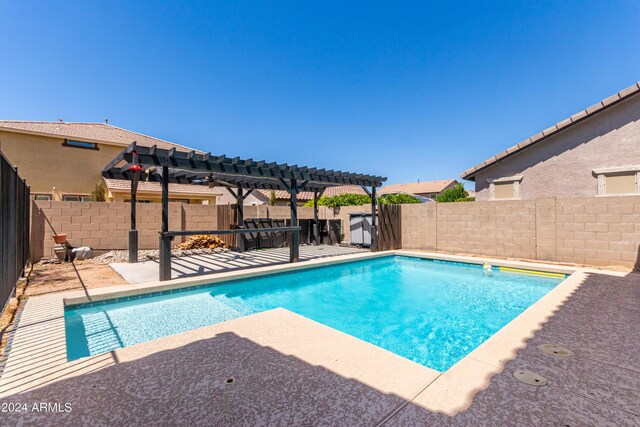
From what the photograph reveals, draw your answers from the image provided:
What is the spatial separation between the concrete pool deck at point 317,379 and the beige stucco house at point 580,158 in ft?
32.1

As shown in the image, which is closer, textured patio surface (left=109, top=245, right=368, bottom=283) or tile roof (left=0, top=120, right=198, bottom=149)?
textured patio surface (left=109, top=245, right=368, bottom=283)

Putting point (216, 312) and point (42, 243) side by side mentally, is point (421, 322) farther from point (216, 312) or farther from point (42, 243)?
point (42, 243)

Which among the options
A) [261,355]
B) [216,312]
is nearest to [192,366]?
[261,355]

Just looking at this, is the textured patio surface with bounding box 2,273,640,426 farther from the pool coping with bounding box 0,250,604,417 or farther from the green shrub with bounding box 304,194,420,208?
the green shrub with bounding box 304,194,420,208

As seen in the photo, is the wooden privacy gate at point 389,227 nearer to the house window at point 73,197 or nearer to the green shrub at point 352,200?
the green shrub at point 352,200

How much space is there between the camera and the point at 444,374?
7.93ft

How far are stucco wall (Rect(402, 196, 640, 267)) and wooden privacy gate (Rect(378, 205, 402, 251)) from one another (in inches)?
15.2

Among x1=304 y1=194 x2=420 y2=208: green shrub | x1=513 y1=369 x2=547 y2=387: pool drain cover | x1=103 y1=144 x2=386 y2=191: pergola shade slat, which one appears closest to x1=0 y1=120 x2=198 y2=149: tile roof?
x1=103 y1=144 x2=386 y2=191: pergola shade slat

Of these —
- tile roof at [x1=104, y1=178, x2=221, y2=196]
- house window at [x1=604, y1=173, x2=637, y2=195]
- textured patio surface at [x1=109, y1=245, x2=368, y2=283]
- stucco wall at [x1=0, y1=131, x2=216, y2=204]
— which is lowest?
textured patio surface at [x1=109, y1=245, x2=368, y2=283]

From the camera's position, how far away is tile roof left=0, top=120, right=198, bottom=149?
15232 millimetres

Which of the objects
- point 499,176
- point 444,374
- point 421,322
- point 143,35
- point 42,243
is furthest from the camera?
point 499,176

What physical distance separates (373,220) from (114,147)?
52.1 ft

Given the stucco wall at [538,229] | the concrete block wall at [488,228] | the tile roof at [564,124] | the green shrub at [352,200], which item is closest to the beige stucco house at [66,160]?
the green shrub at [352,200]

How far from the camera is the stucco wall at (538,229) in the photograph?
7.19m
